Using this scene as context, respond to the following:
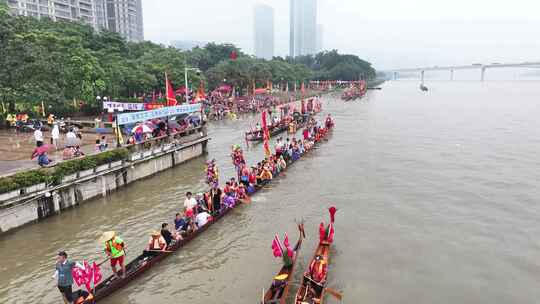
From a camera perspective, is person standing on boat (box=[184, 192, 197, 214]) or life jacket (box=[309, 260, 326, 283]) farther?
person standing on boat (box=[184, 192, 197, 214])

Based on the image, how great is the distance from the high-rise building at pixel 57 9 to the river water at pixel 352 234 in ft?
274

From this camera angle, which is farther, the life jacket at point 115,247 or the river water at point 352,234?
the river water at point 352,234

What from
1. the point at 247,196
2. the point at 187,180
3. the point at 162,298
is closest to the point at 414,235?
the point at 247,196

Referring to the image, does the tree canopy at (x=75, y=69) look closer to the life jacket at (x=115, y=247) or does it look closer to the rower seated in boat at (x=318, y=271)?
the life jacket at (x=115, y=247)

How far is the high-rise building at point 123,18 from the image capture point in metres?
143

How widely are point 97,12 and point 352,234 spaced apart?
15111cm

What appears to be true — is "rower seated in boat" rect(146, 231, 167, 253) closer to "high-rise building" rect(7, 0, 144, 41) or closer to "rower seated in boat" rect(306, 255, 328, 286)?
"rower seated in boat" rect(306, 255, 328, 286)

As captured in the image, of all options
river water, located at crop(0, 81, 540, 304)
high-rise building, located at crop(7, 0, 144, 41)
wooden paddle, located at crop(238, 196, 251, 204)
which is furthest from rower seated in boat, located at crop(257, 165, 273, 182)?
high-rise building, located at crop(7, 0, 144, 41)

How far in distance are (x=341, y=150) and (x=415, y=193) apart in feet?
39.4

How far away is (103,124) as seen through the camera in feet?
97.0

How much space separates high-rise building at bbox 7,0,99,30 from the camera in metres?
95.9

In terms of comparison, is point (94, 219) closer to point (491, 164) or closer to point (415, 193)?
→ point (415, 193)

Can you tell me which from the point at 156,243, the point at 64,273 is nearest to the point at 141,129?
the point at 156,243

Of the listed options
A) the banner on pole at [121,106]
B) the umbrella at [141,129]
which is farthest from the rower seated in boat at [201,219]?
the banner on pole at [121,106]
